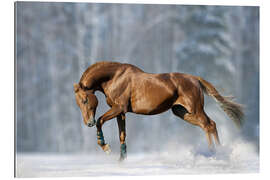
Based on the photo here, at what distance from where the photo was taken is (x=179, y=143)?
10.0 m

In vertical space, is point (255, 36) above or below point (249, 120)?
above

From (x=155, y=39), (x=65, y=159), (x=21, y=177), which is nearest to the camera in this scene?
(x=21, y=177)

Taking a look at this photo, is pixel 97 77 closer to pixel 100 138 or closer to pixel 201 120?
pixel 100 138

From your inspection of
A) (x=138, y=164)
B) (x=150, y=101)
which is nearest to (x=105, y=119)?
(x=150, y=101)

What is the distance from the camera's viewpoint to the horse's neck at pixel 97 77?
892cm

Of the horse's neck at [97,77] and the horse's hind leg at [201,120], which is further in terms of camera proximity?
the horse's hind leg at [201,120]

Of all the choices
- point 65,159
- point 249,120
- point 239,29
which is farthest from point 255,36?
point 65,159

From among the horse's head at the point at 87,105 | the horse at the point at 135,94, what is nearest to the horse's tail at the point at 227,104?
the horse at the point at 135,94

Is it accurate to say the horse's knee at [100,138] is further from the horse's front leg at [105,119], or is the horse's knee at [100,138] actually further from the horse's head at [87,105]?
the horse's head at [87,105]

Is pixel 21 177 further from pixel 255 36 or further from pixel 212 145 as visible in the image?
pixel 255 36

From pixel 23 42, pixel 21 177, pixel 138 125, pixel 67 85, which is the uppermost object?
pixel 23 42

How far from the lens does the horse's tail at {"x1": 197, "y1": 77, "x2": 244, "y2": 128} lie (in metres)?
9.37

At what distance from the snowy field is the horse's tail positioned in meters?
0.56

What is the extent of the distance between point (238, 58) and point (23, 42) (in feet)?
13.2
